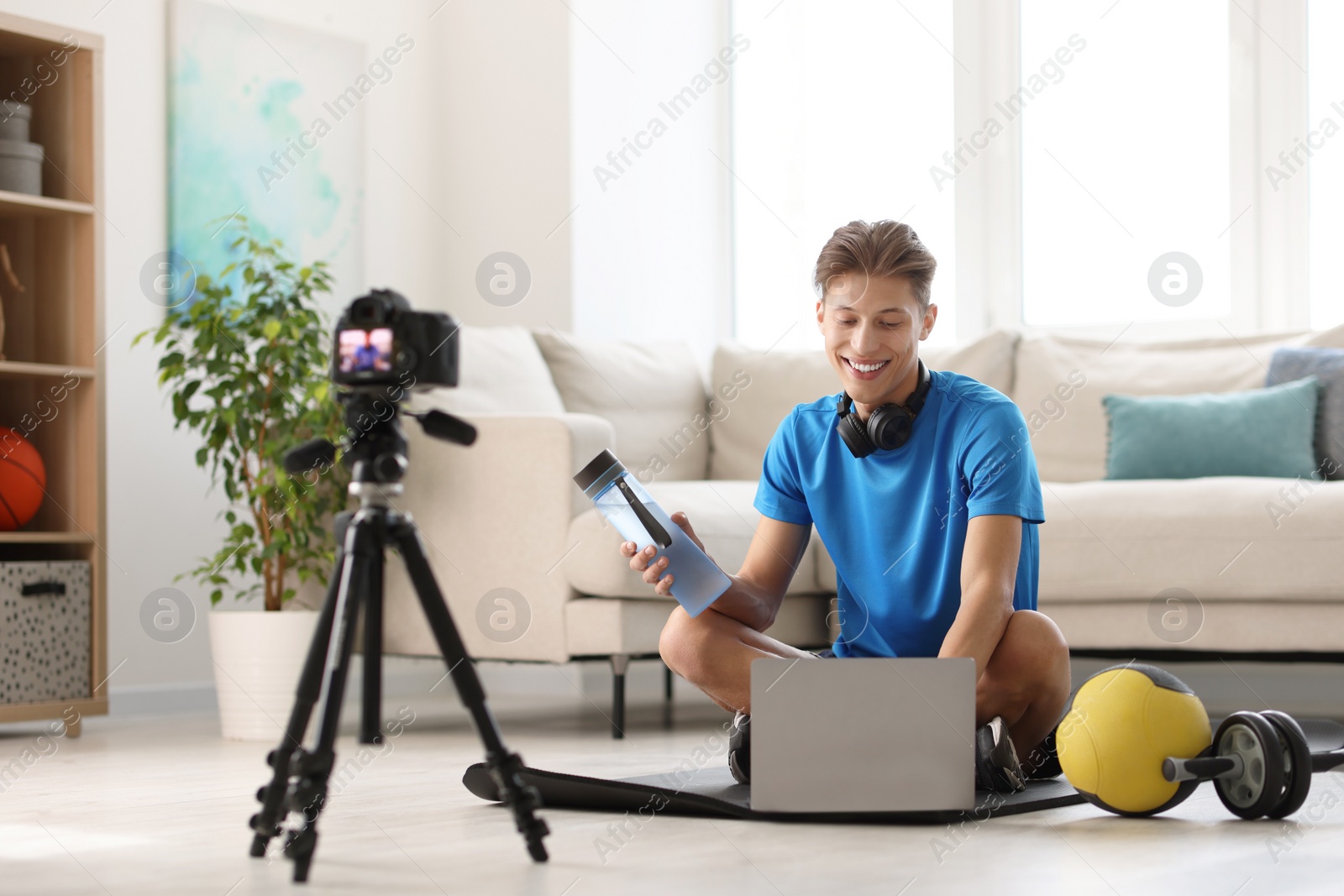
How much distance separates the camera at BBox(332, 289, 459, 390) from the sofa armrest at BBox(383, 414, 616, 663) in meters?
1.59

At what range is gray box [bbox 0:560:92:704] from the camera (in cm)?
292

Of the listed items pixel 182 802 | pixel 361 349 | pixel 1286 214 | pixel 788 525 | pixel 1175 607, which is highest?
pixel 1286 214

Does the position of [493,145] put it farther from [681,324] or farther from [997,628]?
[997,628]

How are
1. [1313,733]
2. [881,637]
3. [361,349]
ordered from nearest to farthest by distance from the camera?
[361,349] → [881,637] → [1313,733]

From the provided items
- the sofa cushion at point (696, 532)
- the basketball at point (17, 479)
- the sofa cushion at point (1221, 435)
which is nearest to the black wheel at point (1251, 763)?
the sofa cushion at point (696, 532)

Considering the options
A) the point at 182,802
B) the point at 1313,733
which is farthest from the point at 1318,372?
the point at 182,802

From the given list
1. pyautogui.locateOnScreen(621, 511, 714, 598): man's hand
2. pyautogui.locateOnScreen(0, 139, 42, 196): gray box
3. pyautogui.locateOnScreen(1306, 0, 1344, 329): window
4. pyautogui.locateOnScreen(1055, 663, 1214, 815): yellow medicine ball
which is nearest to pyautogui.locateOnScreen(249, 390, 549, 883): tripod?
pyautogui.locateOnScreen(621, 511, 714, 598): man's hand

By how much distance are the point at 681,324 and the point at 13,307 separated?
1941mm

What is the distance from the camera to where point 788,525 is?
213 cm

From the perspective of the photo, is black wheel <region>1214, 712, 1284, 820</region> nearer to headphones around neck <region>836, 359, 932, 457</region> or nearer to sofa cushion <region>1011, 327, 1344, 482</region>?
headphones around neck <region>836, 359, 932, 457</region>

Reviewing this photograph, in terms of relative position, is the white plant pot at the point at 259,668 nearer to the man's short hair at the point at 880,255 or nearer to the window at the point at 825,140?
the man's short hair at the point at 880,255

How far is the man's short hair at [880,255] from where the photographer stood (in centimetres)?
192

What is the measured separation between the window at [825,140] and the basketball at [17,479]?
2.20 m

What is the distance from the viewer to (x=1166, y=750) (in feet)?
5.66
